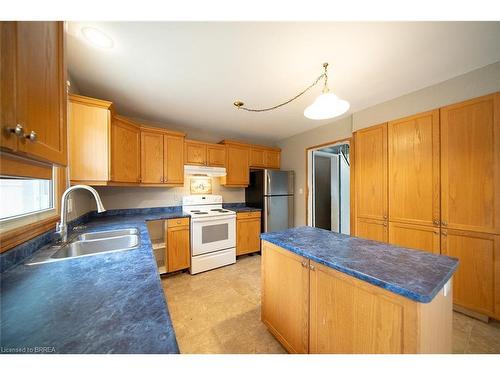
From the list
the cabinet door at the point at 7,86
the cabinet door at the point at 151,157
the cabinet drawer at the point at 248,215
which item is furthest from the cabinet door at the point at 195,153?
the cabinet door at the point at 7,86

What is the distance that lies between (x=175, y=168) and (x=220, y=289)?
1.89 metres

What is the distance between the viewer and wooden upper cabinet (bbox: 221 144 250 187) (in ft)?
11.4

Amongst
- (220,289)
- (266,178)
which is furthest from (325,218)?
(220,289)

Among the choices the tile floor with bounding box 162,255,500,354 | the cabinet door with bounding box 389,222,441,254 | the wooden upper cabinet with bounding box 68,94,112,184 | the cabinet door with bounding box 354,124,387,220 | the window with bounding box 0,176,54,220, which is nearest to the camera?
the window with bounding box 0,176,54,220

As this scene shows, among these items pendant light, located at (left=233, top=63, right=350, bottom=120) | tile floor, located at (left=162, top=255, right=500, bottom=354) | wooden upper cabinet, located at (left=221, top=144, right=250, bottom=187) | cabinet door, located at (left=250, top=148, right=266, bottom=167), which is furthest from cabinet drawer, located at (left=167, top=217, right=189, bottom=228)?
pendant light, located at (left=233, top=63, right=350, bottom=120)

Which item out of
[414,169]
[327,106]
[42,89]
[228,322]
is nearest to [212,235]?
[228,322]

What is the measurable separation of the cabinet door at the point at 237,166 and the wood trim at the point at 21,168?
2.65 m

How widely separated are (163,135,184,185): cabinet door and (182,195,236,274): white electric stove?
1.43 feet

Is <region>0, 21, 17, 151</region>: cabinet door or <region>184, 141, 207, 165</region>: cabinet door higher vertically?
<region>184, 141, 207, 165</region>: cabinet door

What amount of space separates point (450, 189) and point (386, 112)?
3.73 feet

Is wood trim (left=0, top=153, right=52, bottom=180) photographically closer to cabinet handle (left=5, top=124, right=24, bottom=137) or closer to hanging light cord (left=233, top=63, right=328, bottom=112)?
cabinet handle (left=5, top=124, right=24, bottom=137)

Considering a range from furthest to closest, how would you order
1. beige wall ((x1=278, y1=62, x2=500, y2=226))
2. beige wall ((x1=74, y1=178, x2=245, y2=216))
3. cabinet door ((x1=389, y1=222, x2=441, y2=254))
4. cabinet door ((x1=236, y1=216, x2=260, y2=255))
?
cabinet door ((x1=236, y1=216, x2=260, y2=255)) < beige wall ((x1=74, y1=178, x2=245, y2=216)) < cabinet door ((x1=389, y1=222, x2=441, y2=254)) < beige wall ((x1=278, y1=62, x2=500, y2=226))

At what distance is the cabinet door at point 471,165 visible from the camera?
63.4 inches

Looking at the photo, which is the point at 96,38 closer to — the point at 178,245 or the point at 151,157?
the point at 151,157
